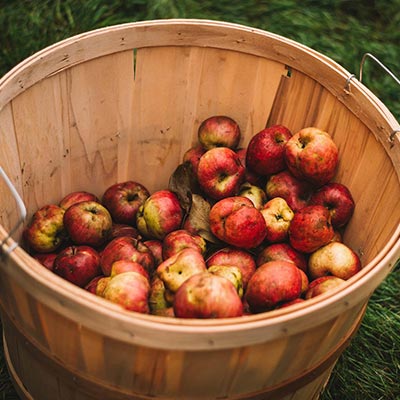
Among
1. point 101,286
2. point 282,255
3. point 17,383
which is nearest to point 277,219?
point 282,255

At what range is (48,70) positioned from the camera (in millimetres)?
2305

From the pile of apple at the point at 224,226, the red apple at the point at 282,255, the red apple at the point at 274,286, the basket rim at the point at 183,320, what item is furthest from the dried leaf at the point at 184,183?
the basket rim at the point at 183,320

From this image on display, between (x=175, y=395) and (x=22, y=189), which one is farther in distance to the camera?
(x=22, y=189)

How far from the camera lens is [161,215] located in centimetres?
245

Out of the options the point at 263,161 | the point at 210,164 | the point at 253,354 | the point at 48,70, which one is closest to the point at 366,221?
the point at 263,161

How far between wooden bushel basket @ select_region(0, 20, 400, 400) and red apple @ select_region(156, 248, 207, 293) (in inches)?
14.2

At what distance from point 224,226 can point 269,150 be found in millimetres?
423

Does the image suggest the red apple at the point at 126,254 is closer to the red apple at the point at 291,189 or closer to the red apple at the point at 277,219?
the red apple at the point at 277,219

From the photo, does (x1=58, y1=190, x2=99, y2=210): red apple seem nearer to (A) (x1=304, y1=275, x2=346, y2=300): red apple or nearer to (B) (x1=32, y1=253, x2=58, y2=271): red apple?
(B) (x1=32, y1=253, x2=58, y2=271): red apple

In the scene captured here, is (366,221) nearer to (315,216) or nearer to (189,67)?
(315,216)

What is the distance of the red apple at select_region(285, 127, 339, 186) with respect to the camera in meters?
2.41

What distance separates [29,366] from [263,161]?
3.97 feet

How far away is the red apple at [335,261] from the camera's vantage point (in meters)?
2.27

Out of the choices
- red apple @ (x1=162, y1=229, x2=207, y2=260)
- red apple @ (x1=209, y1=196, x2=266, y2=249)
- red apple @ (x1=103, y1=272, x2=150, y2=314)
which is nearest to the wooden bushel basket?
red apple @ (x1=103, y1=272, x2=150, y2=314)
